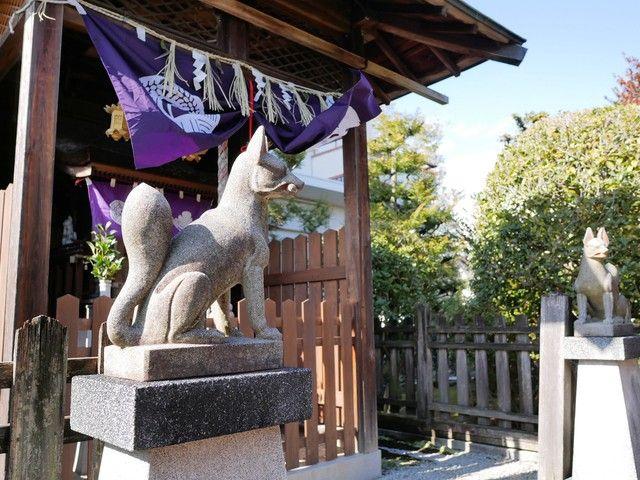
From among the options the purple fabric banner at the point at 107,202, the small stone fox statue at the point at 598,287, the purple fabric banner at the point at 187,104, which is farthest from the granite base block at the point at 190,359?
the purple fabric banner at the point at 107,202

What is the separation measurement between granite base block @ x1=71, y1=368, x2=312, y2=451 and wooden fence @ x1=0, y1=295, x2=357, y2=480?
45cm

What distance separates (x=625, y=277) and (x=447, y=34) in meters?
3.80

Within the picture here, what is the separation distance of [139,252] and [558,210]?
249 inches

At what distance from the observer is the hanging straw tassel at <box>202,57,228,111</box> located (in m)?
4.48

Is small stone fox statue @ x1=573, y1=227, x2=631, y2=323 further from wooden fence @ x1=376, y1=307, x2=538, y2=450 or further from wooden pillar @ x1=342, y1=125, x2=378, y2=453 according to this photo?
wooden pillar @ x1=342, y1=125, x2=378, y2=453

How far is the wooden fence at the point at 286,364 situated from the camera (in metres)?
2.56

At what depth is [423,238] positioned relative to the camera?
1268 cm

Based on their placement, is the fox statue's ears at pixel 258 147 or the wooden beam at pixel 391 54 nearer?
the fox statue's ears at pixel 258 147

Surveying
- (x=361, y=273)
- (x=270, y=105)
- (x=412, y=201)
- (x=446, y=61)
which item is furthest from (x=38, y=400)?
(x=412, y=201)

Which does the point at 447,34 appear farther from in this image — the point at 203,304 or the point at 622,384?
the point at 203,304

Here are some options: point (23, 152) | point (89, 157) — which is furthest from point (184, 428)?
point (89, 157)

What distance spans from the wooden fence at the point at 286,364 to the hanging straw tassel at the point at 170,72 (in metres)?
1.81

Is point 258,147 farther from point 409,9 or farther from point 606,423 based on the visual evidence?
point 409,9

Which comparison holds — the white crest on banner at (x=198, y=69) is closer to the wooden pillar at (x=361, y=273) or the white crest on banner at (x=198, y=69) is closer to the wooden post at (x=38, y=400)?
the wooden pillar at (x=361, y=273)
